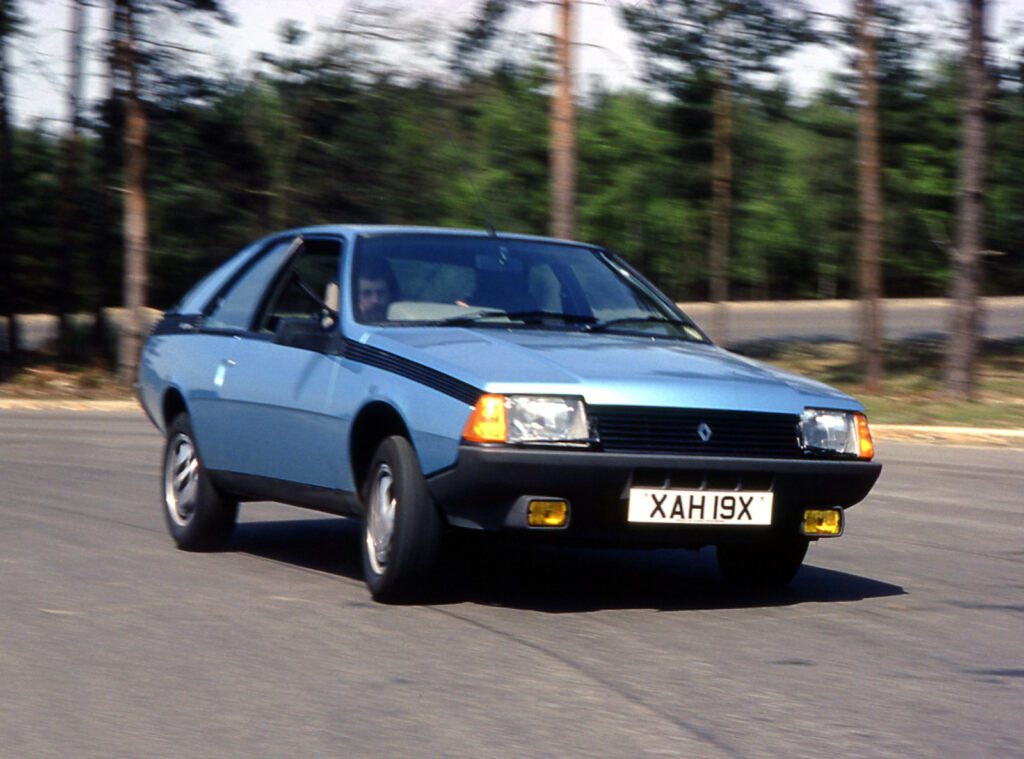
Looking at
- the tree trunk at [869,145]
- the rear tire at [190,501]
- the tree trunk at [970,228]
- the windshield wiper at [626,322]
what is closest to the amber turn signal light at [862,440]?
the windshield wiper at [626,322]

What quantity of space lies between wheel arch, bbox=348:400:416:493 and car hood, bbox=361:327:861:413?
260 mm

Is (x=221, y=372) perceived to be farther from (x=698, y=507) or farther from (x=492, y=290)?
(x=698, y=507)

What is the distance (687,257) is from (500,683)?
35731mm

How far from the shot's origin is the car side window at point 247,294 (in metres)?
8.32

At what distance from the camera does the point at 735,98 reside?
99.3 feet

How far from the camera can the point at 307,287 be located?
7773 millimetres

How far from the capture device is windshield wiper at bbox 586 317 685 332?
24.4 ft

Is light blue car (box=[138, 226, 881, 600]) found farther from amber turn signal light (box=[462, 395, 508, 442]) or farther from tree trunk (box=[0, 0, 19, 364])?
tree trunk (box=[0, 0, 19, 364])

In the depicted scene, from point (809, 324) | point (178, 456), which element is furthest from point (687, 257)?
point (178, 456)

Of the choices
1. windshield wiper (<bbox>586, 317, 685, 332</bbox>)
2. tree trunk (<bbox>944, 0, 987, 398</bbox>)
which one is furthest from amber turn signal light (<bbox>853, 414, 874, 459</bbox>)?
tree trunk (<bbox>944, 0, 987, 398</bbox>)

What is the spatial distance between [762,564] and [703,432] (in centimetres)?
124

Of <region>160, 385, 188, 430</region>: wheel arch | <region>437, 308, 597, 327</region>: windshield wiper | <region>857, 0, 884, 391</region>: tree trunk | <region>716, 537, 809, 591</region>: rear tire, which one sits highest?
<region>857, 0, 884, 391</region>: tree trunk

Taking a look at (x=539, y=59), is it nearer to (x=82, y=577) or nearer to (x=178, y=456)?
(x=178, y=456)

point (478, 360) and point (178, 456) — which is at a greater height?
point (478, 360)
